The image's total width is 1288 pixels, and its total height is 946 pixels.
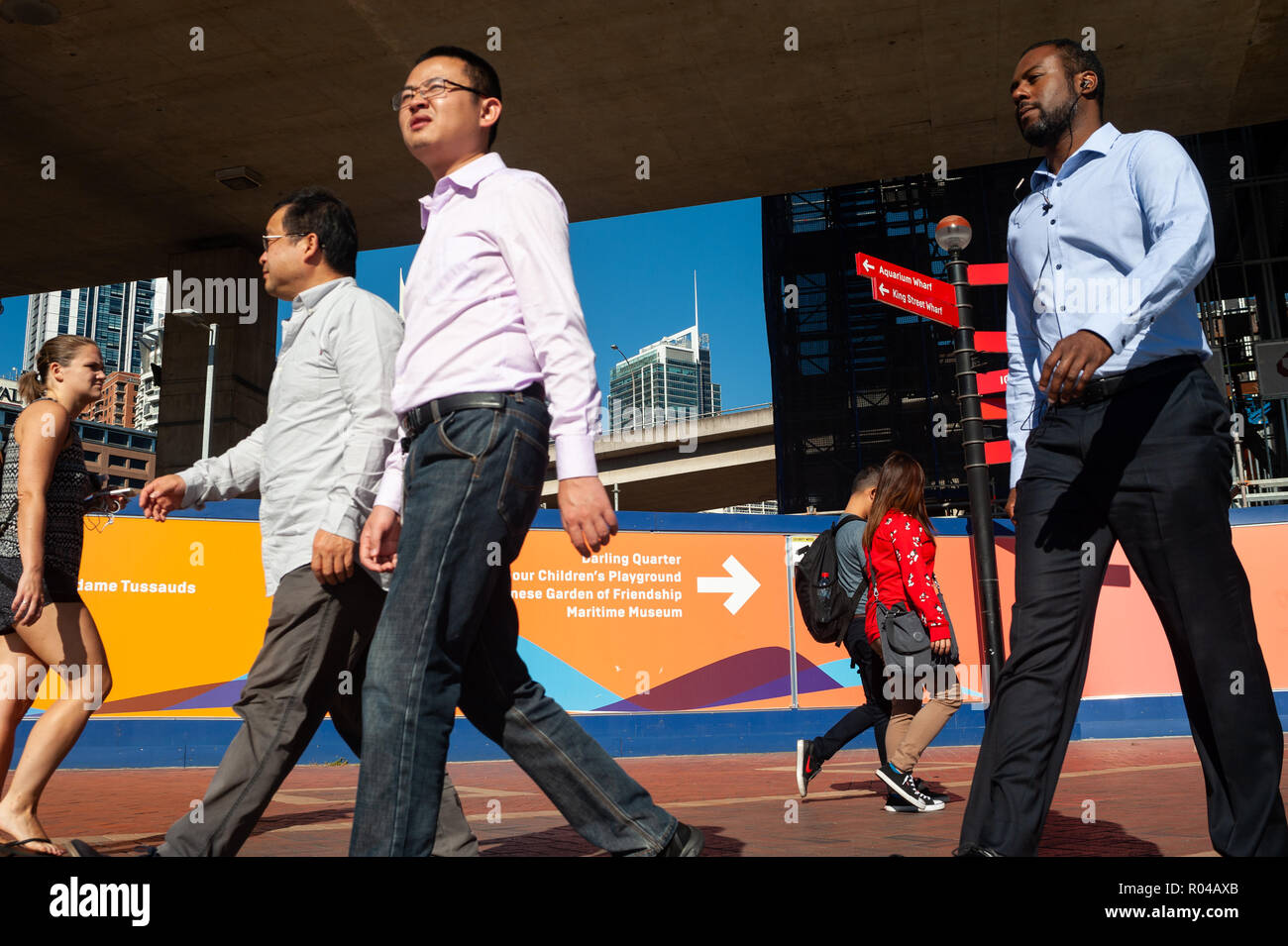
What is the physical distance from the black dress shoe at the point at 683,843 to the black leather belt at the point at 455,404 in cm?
115

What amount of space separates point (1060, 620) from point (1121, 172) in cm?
121

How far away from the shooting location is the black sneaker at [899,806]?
545 cm

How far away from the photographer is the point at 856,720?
6.16 m

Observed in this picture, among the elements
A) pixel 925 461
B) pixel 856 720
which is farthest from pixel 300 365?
pixel 925 461

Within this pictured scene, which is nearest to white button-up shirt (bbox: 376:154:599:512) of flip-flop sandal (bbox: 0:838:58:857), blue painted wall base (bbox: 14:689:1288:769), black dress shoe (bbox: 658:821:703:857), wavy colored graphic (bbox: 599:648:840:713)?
black dress shoe (bbox: 658:821:703:857)

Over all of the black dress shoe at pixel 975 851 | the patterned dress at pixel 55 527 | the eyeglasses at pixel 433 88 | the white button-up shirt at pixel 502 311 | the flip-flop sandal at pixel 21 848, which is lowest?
the flip-flop sandal at pixel 21 848

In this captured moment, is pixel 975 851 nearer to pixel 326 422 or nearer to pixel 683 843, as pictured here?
pixel 683 843

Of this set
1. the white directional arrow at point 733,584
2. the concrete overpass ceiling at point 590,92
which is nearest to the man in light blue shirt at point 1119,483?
the white directional arrow at point 733,584

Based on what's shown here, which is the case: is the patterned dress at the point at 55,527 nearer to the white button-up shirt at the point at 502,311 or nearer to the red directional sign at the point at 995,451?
the white button-up shirt at the point at 502,311

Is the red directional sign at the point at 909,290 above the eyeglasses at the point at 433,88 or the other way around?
above

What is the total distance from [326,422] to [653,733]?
7.81 meters

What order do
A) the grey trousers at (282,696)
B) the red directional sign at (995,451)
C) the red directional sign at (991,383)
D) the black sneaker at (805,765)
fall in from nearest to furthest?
the grey trousers at (282,696) < the black sneaker at (805,765) < the red directional sign at (991,383) < the red directional sign at (995,451)

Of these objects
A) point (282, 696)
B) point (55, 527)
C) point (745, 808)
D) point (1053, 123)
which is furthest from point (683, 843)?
point (745, 808)

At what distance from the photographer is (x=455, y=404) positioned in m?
2.49
